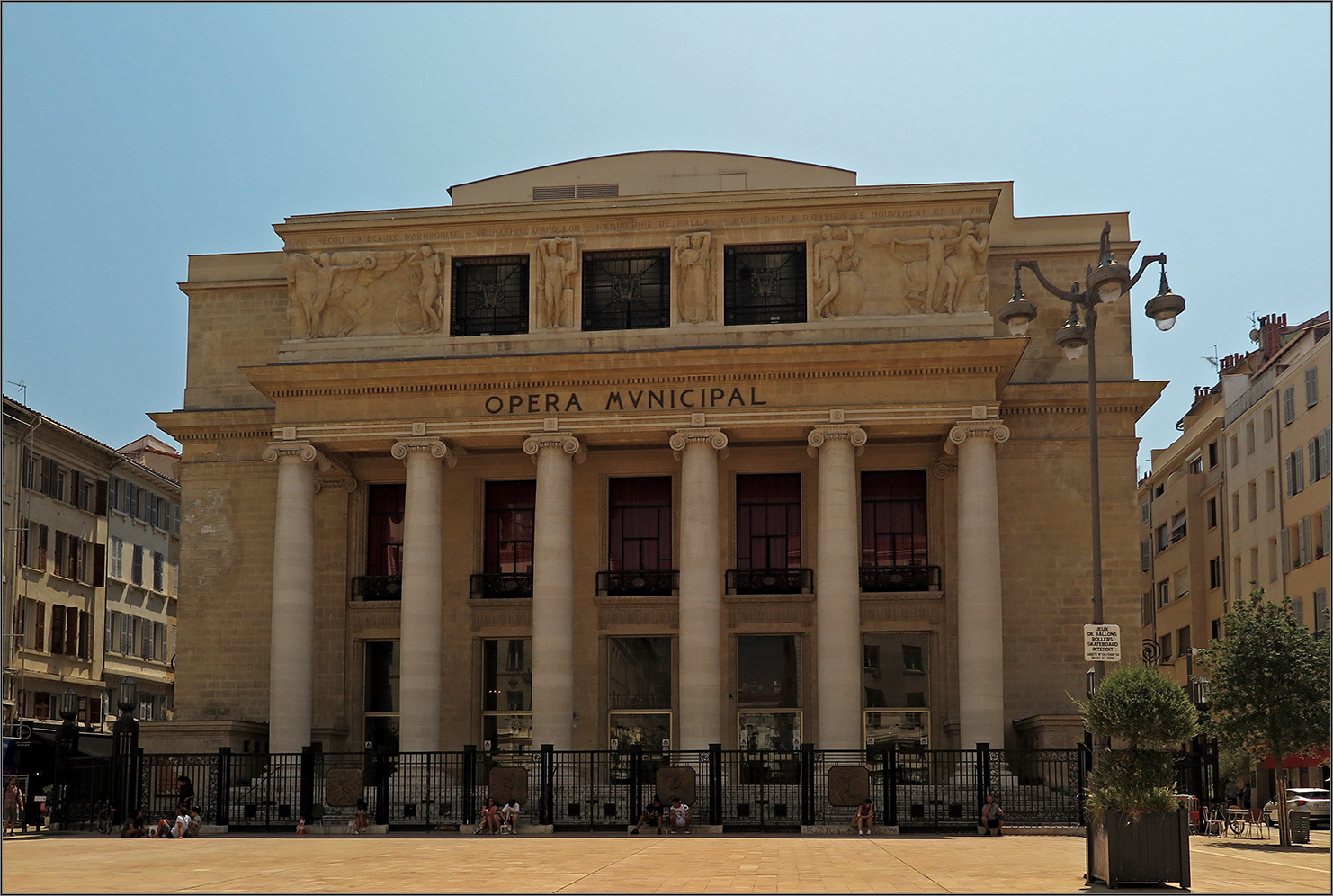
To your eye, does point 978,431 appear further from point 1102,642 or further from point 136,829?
point 136,829

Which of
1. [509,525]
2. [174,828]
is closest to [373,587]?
[509,525]

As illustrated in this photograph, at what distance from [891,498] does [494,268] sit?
12.5m

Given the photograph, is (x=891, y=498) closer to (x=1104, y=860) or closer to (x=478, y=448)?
(x=478, y=448)

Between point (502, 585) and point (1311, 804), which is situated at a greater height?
point (502, 585)

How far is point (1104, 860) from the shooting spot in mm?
17484

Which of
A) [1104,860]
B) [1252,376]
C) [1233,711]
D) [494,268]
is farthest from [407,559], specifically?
[1252,376]

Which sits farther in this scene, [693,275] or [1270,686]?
[693,275]

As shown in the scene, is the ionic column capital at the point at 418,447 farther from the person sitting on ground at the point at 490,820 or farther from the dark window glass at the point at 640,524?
the person sitting on ground at the point at 490,820

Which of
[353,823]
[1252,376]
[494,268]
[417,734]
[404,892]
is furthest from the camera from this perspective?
[1252,376]

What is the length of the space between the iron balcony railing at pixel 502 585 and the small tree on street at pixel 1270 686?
18.2 metres

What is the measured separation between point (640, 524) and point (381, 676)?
8.42 metres

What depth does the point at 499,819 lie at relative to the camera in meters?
31.0

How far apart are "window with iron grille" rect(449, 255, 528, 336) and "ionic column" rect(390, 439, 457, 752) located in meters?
3.61

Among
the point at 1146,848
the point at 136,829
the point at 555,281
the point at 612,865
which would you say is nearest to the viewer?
the point at 1146,848
